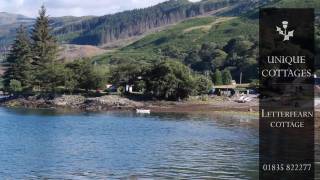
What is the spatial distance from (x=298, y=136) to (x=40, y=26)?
109 m

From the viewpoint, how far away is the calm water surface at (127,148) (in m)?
43.6

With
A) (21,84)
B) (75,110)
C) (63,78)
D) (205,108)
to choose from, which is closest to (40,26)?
(21,84)

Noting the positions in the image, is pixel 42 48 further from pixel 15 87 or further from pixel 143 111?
pixel 143 111

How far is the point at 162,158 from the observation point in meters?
51.5

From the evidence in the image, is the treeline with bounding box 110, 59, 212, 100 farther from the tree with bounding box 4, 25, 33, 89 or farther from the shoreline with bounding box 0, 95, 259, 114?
the tree with bounding box 4, 25, 33, 89

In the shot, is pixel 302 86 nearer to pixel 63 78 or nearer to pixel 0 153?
pixel 63 78

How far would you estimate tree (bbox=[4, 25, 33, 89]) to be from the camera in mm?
150525

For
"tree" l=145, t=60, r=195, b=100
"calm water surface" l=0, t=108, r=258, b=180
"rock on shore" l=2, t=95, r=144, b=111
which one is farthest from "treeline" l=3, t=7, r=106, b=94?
"calm water surface" l=0, t=108, r=258, b=180

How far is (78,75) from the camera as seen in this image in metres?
137

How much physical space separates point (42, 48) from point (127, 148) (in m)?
104

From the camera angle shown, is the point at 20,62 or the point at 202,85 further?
the point at 20,62

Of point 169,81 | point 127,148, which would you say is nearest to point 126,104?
point 169,81

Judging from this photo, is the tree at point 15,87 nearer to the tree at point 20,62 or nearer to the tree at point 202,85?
the tree at point 20,62

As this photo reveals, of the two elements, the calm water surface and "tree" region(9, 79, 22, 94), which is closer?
the calm water surface
